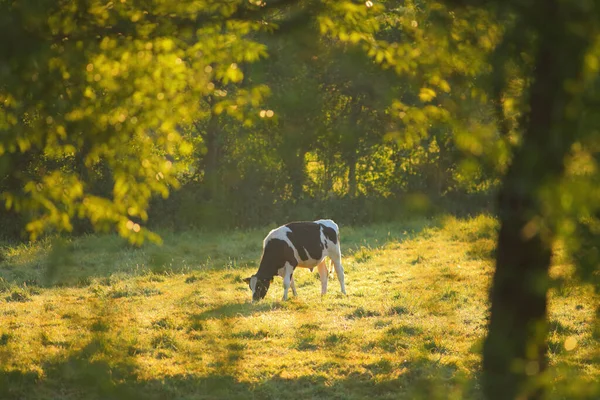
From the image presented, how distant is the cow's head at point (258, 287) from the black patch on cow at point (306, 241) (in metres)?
0.95

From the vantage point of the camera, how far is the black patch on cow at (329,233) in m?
16.6

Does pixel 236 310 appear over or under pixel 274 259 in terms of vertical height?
under

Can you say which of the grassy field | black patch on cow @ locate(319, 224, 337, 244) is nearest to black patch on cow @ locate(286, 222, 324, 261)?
black patch on cow @ locate(319, 224, 337, 244)

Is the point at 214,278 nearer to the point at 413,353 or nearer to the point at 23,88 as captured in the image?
the point at 413,353

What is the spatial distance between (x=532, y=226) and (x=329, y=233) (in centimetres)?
1148

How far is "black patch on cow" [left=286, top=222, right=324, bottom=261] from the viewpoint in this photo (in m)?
16.0

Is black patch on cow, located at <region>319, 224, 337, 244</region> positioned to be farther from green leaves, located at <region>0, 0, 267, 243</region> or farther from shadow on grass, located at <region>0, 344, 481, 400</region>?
green leaves, located at <region>0, 0, 267, 243</region>

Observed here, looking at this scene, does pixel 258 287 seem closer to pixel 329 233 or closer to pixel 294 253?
pixel 294 253

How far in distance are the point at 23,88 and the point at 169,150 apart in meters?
1.45

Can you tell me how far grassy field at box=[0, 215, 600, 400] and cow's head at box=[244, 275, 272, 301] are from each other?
0.66 feet

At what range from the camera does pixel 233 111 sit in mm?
8094

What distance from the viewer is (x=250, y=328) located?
12.7m

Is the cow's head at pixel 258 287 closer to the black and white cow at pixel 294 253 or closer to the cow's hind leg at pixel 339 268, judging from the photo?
the black and white cow at pixel 294 253

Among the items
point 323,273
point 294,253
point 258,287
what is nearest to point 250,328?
point 258,287
